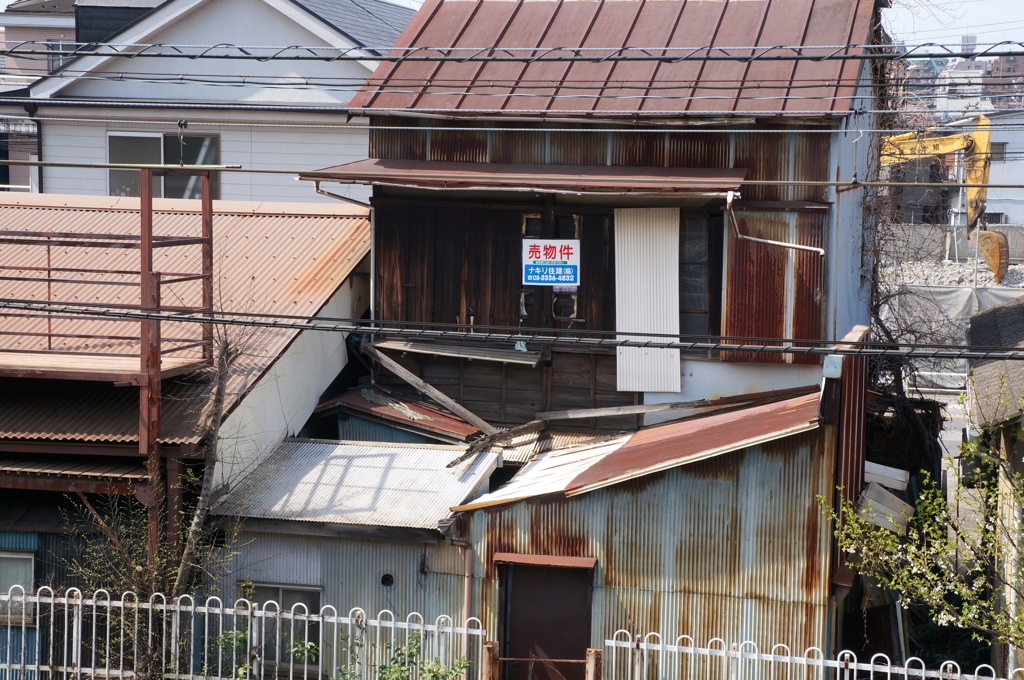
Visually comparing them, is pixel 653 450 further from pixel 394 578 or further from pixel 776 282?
pixel 776 282

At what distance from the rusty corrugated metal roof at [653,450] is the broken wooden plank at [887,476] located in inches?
79.9

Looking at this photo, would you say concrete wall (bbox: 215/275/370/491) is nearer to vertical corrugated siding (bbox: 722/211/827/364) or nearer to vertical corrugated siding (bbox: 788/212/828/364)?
vertical corrugated siding (bbox: 722/211/827/364)

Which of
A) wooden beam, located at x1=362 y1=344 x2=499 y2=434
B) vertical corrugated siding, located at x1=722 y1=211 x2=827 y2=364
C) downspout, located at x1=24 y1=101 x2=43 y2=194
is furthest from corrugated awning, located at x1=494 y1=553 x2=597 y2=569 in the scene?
downspout, located at x1=24 y1=101 x2=43 y2=194

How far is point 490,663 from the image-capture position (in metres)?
9.28

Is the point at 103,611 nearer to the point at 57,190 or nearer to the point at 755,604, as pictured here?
the point at 755,604

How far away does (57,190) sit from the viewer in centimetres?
2141

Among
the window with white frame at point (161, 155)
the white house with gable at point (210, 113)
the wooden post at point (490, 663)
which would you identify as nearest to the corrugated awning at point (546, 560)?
the wooden post at point (490, 663)

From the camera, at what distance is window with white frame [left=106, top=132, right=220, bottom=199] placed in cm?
2020

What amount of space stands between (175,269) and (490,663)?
26.7 ft

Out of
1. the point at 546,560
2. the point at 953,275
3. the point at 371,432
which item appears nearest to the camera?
the point at 546,560

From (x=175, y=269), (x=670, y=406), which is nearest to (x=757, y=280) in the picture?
(x=670, y=406)

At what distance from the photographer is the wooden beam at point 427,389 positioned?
13.9 m

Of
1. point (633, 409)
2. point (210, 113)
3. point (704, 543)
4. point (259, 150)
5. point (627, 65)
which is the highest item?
point (210, 113)

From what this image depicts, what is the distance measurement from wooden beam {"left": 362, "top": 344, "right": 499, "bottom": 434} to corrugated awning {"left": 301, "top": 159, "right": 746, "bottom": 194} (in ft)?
8.11
